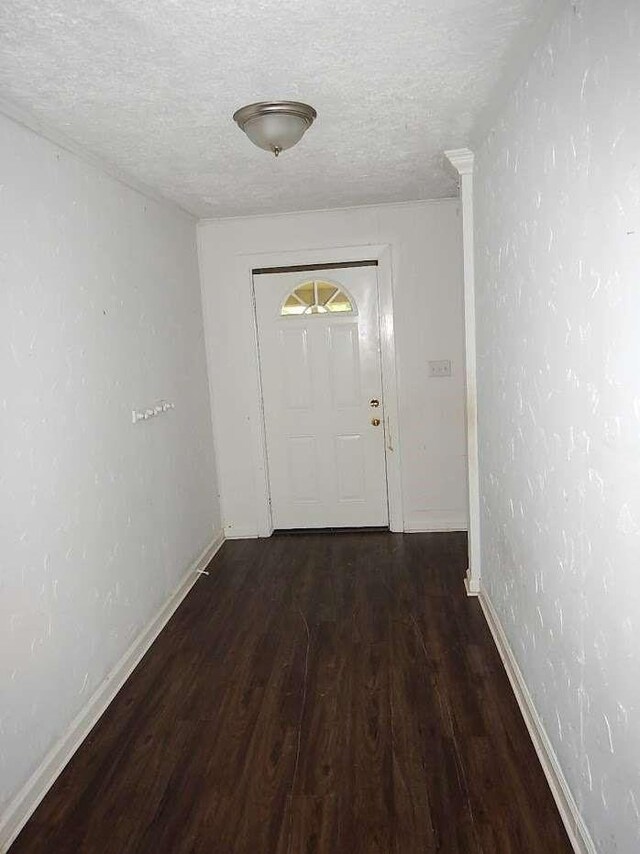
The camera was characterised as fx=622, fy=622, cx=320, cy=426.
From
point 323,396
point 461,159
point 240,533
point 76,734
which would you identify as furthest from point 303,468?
point 76,734

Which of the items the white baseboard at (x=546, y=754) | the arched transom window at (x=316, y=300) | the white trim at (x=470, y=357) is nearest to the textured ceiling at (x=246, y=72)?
the white trim at (x=470, y=357)

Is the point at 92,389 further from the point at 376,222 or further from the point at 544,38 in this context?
the point at 376,222

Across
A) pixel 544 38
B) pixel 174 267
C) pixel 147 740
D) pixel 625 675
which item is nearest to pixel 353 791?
pixel 147 740

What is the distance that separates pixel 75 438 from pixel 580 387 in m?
1.92

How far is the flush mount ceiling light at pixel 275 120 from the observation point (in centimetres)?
224

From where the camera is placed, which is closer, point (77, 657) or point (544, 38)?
point (544, 38)

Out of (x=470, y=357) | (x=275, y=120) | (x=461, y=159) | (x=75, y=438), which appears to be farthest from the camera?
(x=470, y=357)

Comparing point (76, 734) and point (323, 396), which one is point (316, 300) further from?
point (76, 734)

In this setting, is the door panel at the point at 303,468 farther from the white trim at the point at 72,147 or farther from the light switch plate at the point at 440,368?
the white trim at the point at 72,147

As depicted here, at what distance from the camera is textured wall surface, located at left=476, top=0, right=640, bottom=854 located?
→ 4.25 feet

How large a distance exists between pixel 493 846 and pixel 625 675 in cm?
83

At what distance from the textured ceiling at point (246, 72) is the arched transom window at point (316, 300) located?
1.35m

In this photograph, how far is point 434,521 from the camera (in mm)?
4574

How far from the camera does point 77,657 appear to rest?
2.48 m
